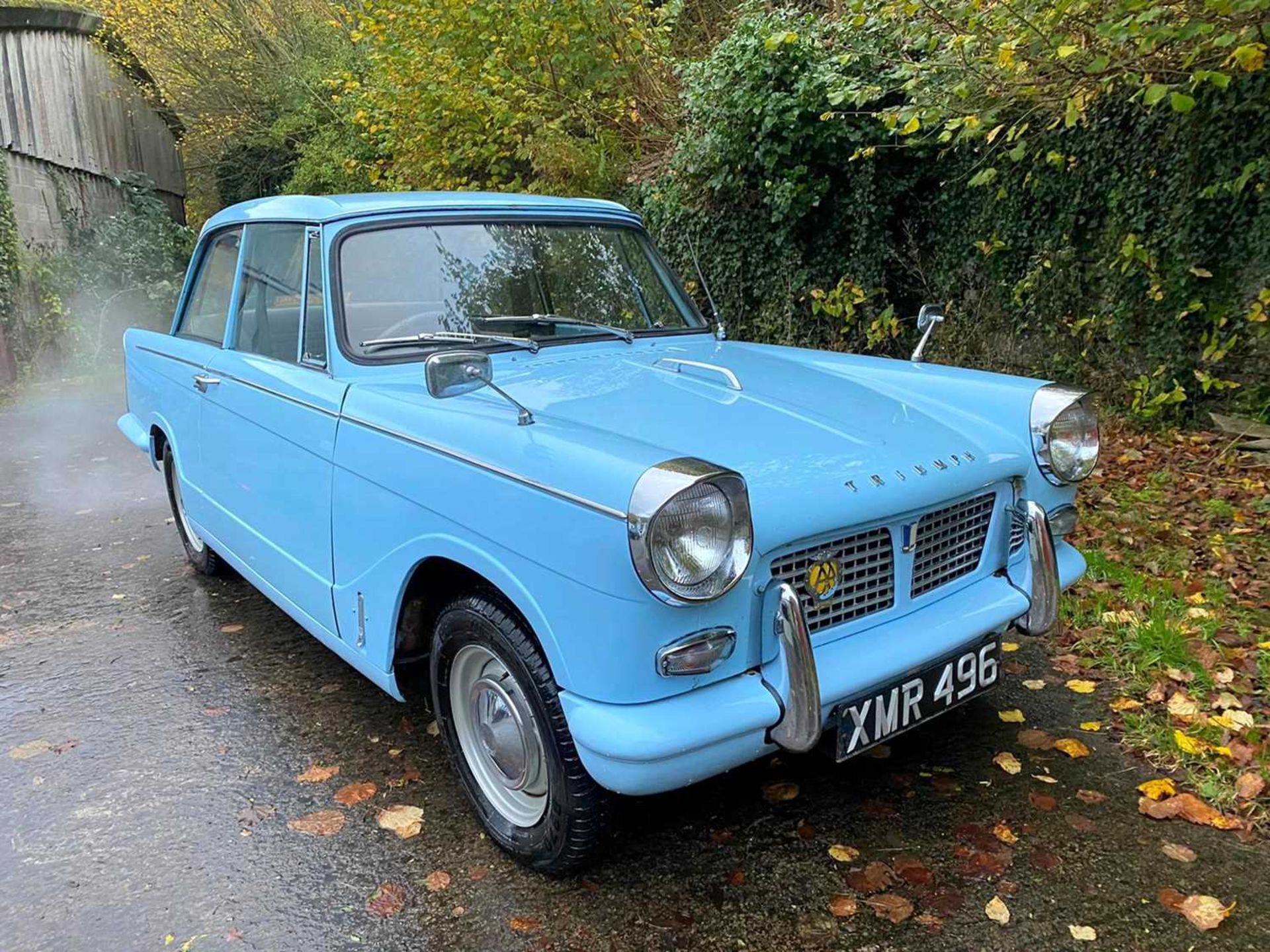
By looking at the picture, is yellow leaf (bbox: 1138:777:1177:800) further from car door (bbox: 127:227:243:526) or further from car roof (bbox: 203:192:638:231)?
car door (bbox: 127:227:243:526)

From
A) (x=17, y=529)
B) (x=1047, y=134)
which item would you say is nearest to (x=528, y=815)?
(x=17, y=529)

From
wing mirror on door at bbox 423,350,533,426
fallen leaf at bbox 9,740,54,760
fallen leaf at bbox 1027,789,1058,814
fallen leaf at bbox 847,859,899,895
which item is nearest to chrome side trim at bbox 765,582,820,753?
fallen leaf at bbox 847,859,899,895

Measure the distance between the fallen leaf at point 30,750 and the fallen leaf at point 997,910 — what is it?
3.07m

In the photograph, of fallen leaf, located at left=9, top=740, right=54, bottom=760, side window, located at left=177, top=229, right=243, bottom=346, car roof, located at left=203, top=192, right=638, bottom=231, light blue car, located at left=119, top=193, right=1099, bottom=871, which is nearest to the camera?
light blue car, located at left=119, top=193, right=1099, bottom=871

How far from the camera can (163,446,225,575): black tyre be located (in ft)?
15.7

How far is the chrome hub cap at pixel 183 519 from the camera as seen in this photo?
476cm

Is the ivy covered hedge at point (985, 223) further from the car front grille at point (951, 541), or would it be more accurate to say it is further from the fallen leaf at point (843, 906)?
the fallen leaf at point (843, 906)

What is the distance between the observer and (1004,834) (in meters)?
2.61

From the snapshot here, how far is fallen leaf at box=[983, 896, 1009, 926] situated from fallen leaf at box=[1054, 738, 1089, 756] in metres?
0.86

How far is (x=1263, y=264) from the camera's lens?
18.3ft

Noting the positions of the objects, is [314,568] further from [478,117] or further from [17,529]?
[478,117]

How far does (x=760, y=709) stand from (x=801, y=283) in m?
6.71

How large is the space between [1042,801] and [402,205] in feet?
9.48

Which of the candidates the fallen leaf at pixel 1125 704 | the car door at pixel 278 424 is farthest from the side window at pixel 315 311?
the fallen leaf at pixel 1125 704
